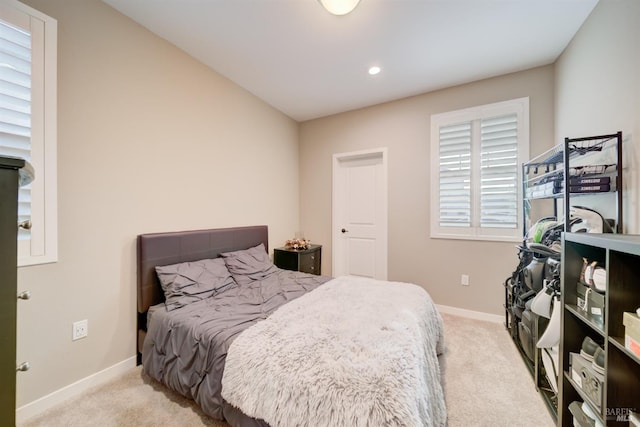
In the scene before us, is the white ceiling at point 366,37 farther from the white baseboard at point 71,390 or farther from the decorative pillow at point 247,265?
the white baseboard at point 71,390

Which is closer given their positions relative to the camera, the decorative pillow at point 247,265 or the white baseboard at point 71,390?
the white baseboard at point 71,390

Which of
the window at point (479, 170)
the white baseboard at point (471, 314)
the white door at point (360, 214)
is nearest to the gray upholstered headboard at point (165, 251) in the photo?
the white door at point (360, 214)

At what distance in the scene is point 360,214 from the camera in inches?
148

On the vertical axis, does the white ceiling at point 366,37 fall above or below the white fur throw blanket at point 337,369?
above

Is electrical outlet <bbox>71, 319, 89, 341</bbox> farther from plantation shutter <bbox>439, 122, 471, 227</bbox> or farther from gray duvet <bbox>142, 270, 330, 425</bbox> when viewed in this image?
plantation shutter <bbox>439, 122, 471, 227</bbox>

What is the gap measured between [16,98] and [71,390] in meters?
1.90

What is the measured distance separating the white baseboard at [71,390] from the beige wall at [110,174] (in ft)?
0.14

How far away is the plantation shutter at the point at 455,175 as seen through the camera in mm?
2924

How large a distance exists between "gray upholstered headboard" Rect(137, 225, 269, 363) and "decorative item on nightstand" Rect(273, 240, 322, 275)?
78 centimetres

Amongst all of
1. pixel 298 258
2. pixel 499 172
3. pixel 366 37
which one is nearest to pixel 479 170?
pixel 499 172

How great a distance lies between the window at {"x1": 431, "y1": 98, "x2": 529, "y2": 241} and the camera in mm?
2691

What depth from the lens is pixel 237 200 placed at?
300cm

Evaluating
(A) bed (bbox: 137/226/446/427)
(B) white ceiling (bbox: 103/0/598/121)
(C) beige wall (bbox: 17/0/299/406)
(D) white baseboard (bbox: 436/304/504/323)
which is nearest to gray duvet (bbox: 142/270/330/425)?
(A) bed (bbox: 137/226/446/427)

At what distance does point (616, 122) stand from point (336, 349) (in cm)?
227
